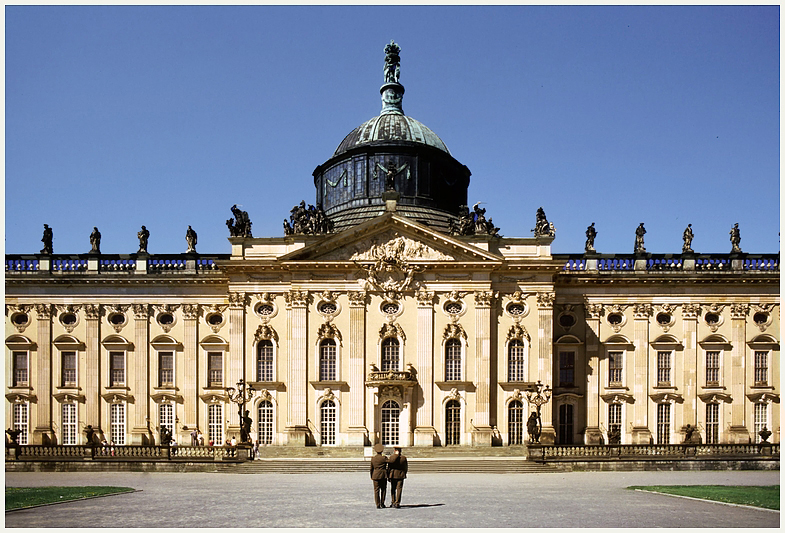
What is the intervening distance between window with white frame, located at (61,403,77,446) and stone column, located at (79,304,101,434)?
60cm

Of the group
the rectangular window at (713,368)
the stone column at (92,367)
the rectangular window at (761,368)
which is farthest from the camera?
the rectangular window at (761,368)

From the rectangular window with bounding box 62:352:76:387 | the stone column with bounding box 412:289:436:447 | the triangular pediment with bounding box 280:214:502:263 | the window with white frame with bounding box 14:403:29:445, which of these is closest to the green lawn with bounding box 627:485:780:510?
the stone column with bounding box 412:289:436:447

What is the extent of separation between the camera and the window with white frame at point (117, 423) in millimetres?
49531

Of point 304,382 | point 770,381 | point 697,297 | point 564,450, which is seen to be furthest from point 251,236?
point 770,381

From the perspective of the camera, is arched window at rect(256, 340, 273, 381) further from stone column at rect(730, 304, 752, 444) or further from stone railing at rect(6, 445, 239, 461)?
stone column at rect(730, 304, 752, 444)

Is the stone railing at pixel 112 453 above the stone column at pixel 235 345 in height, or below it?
below

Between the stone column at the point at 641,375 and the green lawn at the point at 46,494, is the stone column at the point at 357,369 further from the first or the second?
the green lawn at the point at 46,494

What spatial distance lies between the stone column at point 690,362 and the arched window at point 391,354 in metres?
17.8

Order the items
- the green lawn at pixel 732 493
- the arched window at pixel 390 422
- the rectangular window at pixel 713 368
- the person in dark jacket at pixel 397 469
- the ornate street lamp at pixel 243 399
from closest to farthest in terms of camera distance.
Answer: the person in dark jacket at pixel 397 469 → the green lawn at pixel 732 493 → the ornate street lamp at pixel 243 399 → the arched window at pixel 390 422 → the rectangular window at pixel 713 368

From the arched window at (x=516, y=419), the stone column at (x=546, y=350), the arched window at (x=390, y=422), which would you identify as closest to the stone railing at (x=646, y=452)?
the stone column at (x=546, y=350)

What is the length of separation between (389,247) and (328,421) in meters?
10.8

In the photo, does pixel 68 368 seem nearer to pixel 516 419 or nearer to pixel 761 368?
pixel 516 419

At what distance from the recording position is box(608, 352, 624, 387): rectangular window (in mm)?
49531

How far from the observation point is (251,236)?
161ft
